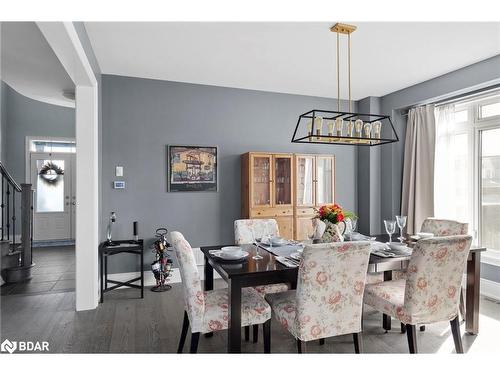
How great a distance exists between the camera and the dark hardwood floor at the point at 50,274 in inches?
148

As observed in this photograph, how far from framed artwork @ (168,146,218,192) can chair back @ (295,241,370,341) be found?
2.56m

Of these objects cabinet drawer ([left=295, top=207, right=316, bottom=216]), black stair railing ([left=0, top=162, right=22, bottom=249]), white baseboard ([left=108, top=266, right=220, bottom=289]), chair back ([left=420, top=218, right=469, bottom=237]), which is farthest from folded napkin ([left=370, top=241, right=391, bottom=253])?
black stair railing ([left=0, top=162, right=22, bottom=249])

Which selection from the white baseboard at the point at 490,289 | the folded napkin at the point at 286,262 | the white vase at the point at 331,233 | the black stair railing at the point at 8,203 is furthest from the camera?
the black stair railing at the point at 8,203

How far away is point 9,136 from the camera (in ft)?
20.6

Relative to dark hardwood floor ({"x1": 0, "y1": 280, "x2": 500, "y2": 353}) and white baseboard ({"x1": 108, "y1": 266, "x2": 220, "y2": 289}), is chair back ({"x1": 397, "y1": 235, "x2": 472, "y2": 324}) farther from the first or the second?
white baseboard ({"x1": 108, "y1": 266, "x2": 220, "y2": 289})

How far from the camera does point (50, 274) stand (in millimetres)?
4410

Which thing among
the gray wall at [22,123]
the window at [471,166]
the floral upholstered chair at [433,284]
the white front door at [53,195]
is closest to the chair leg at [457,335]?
the floral upholstered chair at [433,284]

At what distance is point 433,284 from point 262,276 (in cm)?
112

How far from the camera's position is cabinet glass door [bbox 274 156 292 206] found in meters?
4.21

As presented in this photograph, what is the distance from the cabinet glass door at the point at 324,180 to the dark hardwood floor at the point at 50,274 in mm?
3320

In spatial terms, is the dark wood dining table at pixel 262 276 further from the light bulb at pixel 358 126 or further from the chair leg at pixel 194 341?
the light bulb at pixel 358 126
